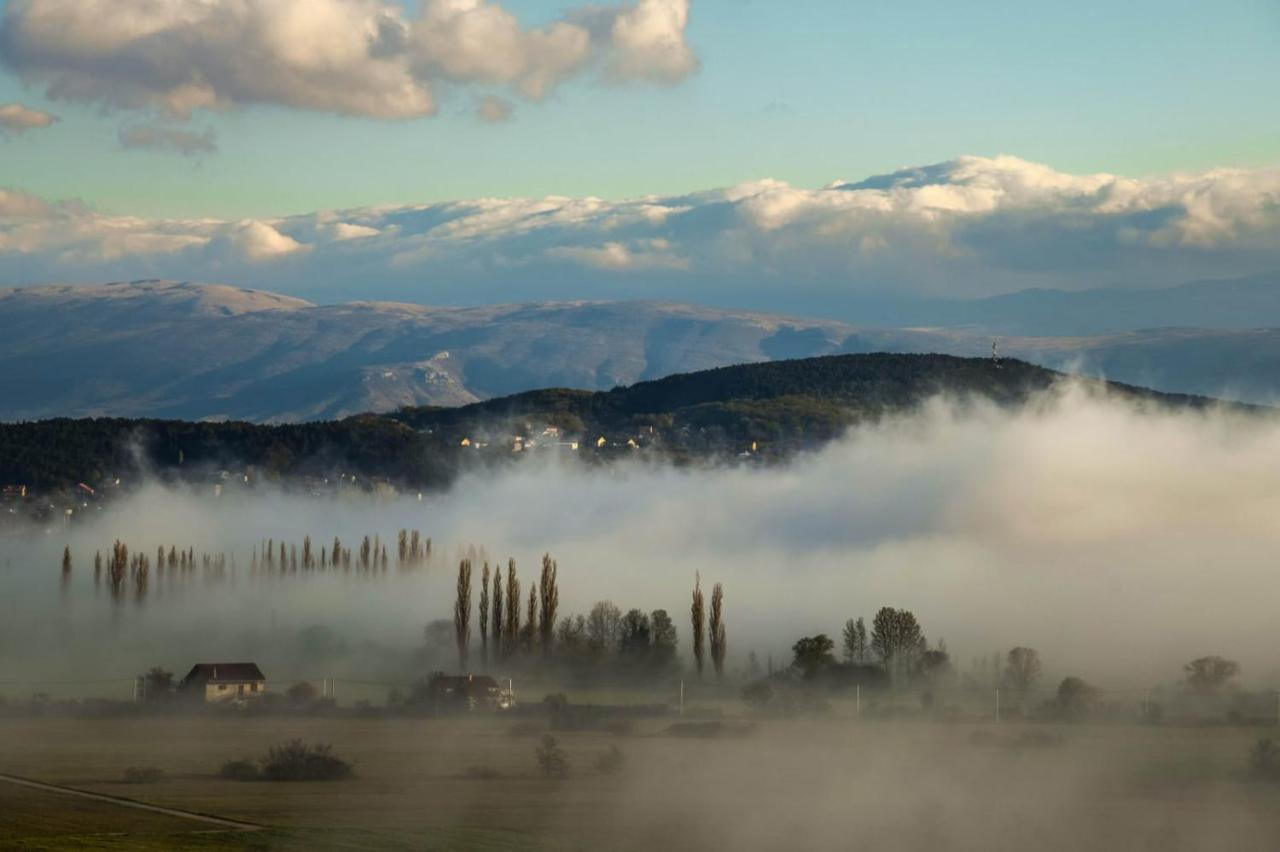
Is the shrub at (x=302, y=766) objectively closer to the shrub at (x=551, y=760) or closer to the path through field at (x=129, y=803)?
the shrub at (x=551, y=760)

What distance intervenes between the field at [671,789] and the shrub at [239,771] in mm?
1628

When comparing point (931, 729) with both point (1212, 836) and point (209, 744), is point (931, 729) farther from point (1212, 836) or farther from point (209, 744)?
point (209, 744)

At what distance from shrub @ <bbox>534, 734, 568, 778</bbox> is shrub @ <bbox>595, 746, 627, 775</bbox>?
2.86 metres

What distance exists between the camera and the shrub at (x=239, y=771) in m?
157

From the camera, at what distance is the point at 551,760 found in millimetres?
162625

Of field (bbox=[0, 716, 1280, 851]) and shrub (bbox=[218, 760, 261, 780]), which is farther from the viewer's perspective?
shrub (bbox=[218, 760, 261, 780])

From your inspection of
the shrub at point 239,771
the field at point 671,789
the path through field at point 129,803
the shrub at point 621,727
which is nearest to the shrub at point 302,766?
the shrub at point 239,771

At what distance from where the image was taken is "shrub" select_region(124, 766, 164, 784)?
500 ft

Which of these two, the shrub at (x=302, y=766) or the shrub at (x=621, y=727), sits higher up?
the shrub at (x=302, y=766)

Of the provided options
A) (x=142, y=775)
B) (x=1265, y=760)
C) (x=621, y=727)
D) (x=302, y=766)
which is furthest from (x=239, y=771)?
(x=1265, y=760)

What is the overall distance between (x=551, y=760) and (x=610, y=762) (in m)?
5.22

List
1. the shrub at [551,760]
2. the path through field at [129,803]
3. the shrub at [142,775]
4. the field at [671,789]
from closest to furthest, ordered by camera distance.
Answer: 1. the field at [671,789]
2. the path through field at [129,803]
3. the shrub at [142,775]
4. the shrub at [551,760]

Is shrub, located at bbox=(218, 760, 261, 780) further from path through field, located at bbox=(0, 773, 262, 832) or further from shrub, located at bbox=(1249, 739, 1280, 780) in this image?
shrub, located at bbox=(1249, 739, 1280, 780)

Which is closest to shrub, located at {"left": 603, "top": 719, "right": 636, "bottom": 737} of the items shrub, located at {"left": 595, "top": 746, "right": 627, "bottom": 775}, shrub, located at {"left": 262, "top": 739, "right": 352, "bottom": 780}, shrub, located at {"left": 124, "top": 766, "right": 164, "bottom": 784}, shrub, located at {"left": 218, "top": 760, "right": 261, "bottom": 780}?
shrub, located at {"left": 595, "top": 746, "right": 627, "bottom": 775}
